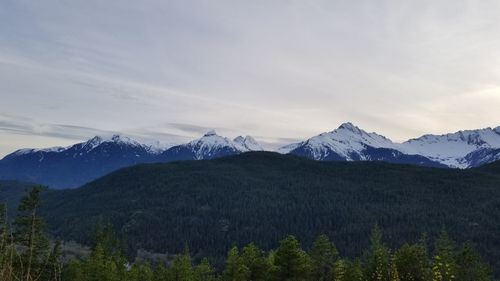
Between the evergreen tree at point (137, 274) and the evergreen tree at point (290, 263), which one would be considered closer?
the evergreen tree at point (290, 263)

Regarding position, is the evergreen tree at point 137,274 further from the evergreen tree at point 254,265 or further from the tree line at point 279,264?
the evergreen tree at point 254,265

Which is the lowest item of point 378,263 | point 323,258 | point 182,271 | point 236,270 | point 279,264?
point 182,271

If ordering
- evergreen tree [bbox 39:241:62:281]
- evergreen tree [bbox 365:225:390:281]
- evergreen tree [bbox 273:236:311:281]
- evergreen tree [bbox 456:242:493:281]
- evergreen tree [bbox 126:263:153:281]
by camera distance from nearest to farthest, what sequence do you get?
1. evergreen tree [bbox 39:241:62:281]
2. evergreen tree [bbox 365:225:390:281]
3. evergreen tree [bbox 273:236:311:281]
4. evergreen tree [bbox 456:242:493:281]
5. evergreen tree [bbox 126:263:153:281]

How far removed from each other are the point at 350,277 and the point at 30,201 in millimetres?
33396

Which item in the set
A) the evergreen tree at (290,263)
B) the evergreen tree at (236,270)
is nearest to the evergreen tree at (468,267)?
the evergreen tree at (290,263)

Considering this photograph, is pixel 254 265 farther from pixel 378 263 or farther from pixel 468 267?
pixel 468 267

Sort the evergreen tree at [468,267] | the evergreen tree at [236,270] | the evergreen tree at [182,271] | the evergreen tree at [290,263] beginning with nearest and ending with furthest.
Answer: the evergreen tree at [290,263] → the evergreen tree at [236,270] → the evergreen tree at [468,267] → the evergreen tree at [182,271]

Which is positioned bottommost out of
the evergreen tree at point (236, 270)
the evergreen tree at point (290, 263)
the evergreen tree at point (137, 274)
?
the evergreen tree at point (137, 274)

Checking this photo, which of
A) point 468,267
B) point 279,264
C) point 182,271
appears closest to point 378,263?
point 279,264

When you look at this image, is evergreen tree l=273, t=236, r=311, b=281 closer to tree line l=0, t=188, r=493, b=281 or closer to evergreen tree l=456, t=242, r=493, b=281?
tree line l=0, t=188, r=493, b=281

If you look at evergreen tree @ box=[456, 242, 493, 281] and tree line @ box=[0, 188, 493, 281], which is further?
evergreen tree @ box=[456, 242, 493, 281]

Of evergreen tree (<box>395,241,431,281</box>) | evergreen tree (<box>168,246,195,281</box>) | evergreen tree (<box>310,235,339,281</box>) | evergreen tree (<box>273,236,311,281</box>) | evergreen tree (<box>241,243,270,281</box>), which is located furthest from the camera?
evergreen tree (<box>310,235,339,281</box>)

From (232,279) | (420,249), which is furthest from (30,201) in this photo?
(420,249)

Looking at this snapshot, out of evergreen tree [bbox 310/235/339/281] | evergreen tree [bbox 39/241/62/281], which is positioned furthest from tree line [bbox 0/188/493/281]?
evergreen tree [bbox 39/241/62/281]
